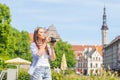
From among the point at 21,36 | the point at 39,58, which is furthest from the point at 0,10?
the point at 39,58

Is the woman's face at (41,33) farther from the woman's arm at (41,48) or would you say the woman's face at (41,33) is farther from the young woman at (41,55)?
the woman's arm at (41,48)

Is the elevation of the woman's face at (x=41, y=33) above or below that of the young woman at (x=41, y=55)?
above

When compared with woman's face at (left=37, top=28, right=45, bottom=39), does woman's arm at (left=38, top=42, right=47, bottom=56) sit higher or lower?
lower

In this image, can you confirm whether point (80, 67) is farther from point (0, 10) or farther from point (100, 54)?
point (0, 10)

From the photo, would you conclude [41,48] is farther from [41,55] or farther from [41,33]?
[41,33]

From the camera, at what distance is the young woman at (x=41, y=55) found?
8203 millimetres

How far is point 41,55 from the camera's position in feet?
27.1

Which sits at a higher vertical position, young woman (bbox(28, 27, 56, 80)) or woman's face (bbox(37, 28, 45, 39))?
woman's face (bbox(37, 28, 45, 39))

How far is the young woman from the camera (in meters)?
8.20

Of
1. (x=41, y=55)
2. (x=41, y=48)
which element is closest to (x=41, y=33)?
(x=41, y=48)

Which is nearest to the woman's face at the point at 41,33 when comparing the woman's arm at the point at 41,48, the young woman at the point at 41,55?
the young woman at the point at 41,55

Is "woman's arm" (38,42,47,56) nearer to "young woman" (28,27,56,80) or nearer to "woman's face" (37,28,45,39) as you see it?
"young woman" (28,27,56,80)

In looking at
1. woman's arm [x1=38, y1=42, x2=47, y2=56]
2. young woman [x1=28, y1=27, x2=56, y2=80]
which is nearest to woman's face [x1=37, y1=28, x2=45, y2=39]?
young woman [x1=28, y1=27, x2=56, y2=80]

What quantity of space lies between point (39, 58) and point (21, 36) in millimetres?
81988
